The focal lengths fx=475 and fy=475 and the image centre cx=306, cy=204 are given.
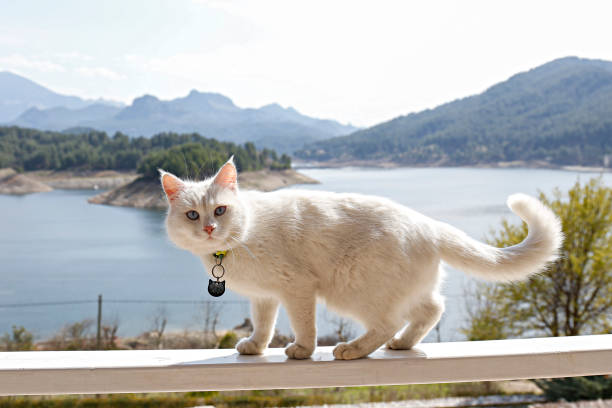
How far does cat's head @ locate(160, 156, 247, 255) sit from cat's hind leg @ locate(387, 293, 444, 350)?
0.41 m

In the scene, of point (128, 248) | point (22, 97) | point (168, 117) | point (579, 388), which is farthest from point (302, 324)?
point (168, 117)

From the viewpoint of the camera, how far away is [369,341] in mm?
914

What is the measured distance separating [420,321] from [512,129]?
499 inches

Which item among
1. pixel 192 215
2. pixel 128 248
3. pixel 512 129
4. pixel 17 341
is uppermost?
pixel 512 129

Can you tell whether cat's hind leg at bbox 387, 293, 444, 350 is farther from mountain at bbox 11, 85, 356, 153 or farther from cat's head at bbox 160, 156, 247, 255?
mountain at bbox 11, 85, 356, 153

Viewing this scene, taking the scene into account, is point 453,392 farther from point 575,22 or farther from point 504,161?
point 504,161

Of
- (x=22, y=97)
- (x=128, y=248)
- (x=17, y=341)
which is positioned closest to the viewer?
(x=17, y=341)

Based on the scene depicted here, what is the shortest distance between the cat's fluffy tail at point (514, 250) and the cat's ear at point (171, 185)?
51 cm

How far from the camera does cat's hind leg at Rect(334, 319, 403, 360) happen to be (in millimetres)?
902

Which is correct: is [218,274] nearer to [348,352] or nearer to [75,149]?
[348,352]

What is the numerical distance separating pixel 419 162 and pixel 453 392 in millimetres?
6191

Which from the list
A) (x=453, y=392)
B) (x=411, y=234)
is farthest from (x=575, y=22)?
(x=411, y=234)

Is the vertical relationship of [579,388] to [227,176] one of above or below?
below

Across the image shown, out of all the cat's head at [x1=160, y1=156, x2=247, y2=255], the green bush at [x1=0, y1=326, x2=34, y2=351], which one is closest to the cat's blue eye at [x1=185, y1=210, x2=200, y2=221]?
the cat's head at [x1=160, y1=156, x2=247, y2=255]
